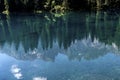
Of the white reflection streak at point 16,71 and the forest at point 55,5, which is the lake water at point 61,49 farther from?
the forest at point 55,5

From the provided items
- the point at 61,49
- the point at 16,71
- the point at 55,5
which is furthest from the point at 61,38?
the point at 55,5

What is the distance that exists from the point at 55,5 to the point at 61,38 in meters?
61.9

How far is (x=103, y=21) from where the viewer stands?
99.9 meters

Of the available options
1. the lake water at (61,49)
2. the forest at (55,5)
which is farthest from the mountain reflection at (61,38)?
the forest at (55,5)

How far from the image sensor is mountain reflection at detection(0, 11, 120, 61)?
6328 cm

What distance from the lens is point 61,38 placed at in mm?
77438

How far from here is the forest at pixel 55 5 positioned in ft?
438

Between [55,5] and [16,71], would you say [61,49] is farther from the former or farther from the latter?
[55,5]

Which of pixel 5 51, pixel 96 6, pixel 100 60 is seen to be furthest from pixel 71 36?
pixel 96 6

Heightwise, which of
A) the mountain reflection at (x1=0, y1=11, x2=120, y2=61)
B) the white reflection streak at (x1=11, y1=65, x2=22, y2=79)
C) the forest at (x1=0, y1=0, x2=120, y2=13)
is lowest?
the mountain reflection at (x1=0, y1=11, x2=120, y2=61)

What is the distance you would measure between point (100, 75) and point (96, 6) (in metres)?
94.5

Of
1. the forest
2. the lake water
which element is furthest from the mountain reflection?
the forest

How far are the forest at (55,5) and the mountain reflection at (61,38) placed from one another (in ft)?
79.1

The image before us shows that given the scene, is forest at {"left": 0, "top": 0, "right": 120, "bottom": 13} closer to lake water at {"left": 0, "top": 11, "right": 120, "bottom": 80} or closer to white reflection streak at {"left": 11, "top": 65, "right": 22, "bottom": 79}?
lake water at {"left": 0, "top": 11, "right": 120, "bottom": 80}
